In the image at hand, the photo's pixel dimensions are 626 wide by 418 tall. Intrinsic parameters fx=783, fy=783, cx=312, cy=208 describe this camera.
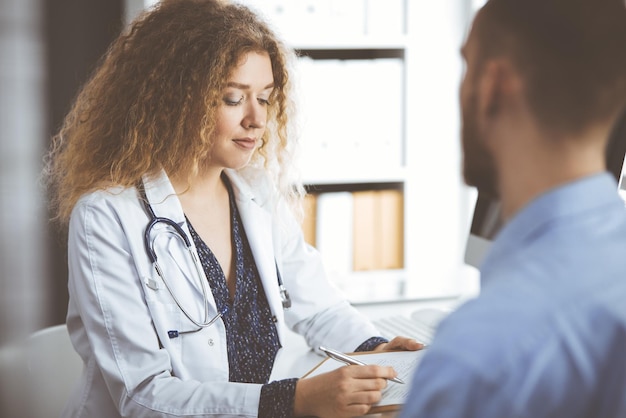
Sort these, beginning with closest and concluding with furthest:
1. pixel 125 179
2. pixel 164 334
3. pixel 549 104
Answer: pixel 549 104 < pixel 164 334 < pixel 125 179

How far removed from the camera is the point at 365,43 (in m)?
2.56

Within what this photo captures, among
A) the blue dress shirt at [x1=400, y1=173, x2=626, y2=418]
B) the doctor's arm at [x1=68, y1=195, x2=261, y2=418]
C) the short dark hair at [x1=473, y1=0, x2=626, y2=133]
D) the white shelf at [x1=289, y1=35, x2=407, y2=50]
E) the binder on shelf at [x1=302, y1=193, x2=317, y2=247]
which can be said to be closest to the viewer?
the blue dress shirt at [x1=400, y1=173, x2=626, y2=418]

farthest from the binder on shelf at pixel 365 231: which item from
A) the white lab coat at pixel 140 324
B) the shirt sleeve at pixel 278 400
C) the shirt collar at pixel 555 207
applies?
the shirt collar at pixel 555 207

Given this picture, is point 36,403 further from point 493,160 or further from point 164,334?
point 493,160

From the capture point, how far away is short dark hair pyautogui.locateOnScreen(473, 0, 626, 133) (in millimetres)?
720

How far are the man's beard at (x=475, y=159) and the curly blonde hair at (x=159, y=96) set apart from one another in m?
0.81

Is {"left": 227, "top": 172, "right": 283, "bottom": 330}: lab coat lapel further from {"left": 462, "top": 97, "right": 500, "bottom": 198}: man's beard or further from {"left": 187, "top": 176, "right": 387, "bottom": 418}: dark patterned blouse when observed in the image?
{"left": 462, "top": 97, "right": 500, "bottom": 198}: man's beard

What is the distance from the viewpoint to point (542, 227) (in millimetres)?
712

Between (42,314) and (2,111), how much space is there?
105 centimetres

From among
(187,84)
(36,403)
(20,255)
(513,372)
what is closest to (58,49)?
(20,255)

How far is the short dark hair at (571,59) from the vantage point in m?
0.72

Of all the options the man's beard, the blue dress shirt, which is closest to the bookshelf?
the man's beard

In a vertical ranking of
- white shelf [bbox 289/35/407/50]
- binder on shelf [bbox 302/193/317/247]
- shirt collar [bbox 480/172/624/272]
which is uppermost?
white shelf [bbox 289/35/407/50]

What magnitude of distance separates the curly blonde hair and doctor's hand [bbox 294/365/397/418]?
0.54 meters
